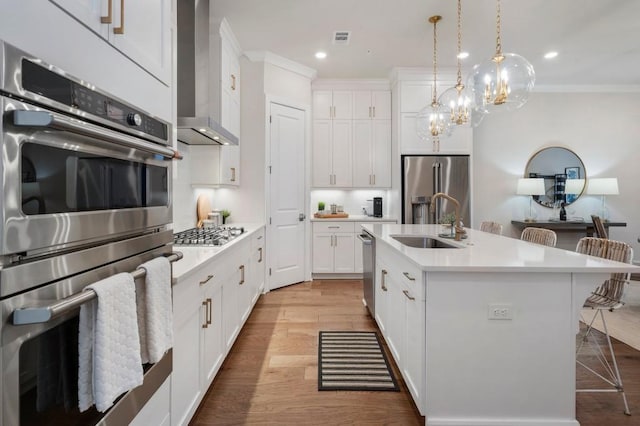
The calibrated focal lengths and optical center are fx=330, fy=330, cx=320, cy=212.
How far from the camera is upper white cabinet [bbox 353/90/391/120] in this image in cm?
522

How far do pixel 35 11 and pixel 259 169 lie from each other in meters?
3.58

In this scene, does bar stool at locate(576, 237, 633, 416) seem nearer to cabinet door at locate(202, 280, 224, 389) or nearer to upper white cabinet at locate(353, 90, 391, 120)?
cabinet door at locate(202, 280, 224, 389)

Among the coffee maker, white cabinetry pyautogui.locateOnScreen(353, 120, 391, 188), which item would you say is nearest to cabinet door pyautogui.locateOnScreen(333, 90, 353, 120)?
white cabinetry pyautogui.locateOnScreen(353, 120, 391, 188)

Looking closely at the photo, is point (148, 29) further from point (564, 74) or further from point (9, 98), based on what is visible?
point (564, 74)

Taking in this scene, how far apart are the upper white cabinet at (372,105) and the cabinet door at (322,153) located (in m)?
0.52

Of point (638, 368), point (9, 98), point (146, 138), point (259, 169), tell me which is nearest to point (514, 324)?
point (638, 368)

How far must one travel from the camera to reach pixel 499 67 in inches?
92.3

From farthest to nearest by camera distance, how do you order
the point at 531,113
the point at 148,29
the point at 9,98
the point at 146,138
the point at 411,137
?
1. the point at 531,113
2. the point at 411,137
3. the point at 148,29
4. the point at 146,138
5. the point at 9,98

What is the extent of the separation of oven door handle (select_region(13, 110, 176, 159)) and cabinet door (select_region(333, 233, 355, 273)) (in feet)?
13.3

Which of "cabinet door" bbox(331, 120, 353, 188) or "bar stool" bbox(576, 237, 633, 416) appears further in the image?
"cabinet door" bbox(331, 120, 353, 188)

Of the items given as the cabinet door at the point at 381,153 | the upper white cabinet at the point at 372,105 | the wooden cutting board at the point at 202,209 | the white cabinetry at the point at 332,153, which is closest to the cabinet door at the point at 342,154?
the white cabinetry at the point at 332,153

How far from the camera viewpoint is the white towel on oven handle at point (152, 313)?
1038mm

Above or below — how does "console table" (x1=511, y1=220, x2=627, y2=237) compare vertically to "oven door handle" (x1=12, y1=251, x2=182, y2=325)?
below

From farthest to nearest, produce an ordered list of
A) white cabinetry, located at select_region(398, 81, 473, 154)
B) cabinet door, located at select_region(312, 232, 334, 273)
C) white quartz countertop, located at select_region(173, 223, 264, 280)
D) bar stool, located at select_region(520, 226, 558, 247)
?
cabinet door, located at select_region(312, 232, 334, 273) < white cabinetry, located at select_region(398, 81, 473, 154) < bar stool, located at select_region(520, 226, 558, 247) < white quartz countertop, located at select_region(173, 223, 264, 280)
